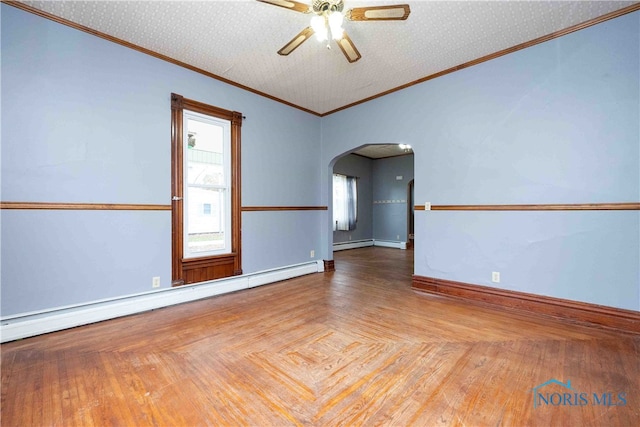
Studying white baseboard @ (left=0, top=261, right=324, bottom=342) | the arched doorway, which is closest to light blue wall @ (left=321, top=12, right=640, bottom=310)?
white baseboard @ (left=0, top=261, right=324, bottom=342)

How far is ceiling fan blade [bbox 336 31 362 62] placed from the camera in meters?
2.41

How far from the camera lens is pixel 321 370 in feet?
6.08

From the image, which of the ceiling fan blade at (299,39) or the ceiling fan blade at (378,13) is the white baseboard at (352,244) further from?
the ceiling fan blade at (378,13)

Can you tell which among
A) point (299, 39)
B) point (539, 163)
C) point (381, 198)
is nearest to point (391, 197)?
point (381, 198)

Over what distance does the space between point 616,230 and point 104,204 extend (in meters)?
4.99

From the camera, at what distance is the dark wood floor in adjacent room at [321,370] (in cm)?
145

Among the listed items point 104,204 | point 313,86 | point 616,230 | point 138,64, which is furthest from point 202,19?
point 616,230

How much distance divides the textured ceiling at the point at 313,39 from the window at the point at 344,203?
4300mm

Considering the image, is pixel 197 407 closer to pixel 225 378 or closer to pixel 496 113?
pixel 225 378

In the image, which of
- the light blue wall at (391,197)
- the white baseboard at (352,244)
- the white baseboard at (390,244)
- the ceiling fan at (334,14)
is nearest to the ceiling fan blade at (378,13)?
the ceiling fan at (334,14)

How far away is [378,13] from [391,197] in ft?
21.7

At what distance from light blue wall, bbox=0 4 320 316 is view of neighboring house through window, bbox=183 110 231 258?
0.26 m

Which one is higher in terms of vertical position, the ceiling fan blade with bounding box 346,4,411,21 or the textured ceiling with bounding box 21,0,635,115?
the textured ceiling with bounding box 21,0,635,115

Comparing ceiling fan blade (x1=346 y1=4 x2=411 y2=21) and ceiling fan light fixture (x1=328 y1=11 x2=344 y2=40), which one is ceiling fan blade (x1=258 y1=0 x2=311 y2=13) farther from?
ceiling fan blade (x1=346 y1=4 x2=411 y2=21)
